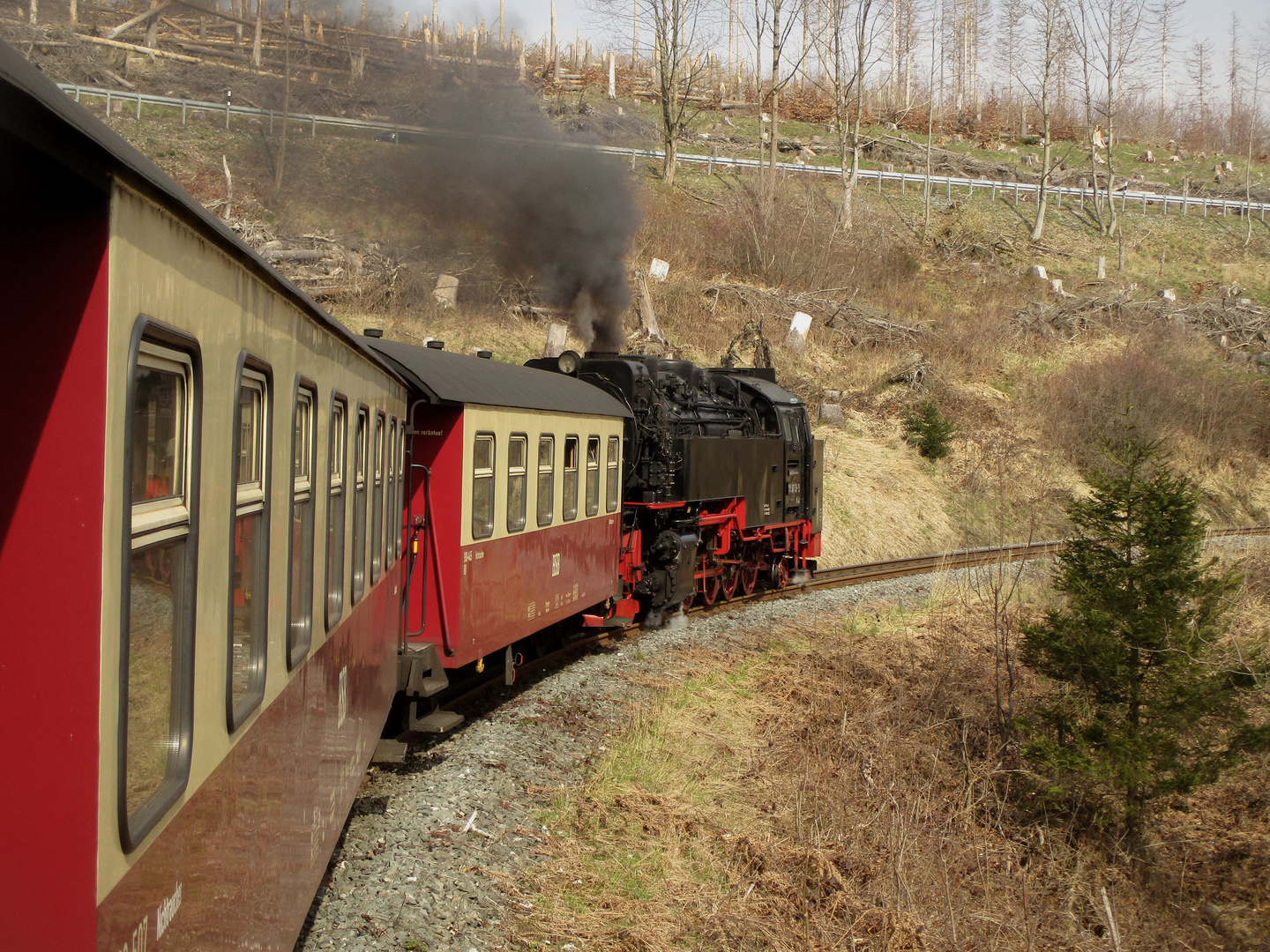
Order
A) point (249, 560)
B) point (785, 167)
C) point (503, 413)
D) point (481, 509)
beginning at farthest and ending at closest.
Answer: point (785, 167) → point (503, 413) → point (481, 509) → point (249, 560)

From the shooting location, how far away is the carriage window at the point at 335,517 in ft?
13.7

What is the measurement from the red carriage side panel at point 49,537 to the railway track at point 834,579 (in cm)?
722

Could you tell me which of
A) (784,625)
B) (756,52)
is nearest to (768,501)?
(784,625)

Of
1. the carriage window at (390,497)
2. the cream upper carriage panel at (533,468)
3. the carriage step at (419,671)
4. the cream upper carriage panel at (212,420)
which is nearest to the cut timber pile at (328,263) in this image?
the cream upper carriage panel at (533,468)

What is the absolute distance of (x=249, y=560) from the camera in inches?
109

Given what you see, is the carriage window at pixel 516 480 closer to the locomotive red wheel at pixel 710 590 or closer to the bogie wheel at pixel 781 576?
the locomotive red wheel at pixel 710 590

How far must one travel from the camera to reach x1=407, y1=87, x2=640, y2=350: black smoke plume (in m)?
18.0

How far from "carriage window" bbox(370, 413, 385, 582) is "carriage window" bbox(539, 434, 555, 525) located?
2.99 meters

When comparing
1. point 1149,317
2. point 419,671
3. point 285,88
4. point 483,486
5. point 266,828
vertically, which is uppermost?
point 285,88

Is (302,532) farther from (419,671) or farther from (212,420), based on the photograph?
(419,671)

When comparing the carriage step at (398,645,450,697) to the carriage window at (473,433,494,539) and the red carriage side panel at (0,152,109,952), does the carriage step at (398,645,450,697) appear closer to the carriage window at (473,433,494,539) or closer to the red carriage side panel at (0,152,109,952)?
the carriage window at (473,433,494,539)

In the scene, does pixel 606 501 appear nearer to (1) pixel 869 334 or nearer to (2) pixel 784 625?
(2) pixel 784 625

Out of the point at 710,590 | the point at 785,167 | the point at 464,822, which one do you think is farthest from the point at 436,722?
the point at 785,167

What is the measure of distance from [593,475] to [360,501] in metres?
5.52
